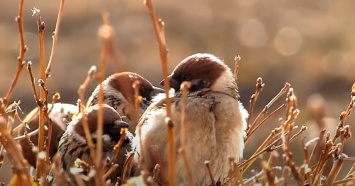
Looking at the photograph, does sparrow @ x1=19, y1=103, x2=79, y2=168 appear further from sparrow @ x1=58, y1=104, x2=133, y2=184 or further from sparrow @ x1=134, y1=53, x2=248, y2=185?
A: sparrow @ x1=134, y1=53, x2=248, y2=185

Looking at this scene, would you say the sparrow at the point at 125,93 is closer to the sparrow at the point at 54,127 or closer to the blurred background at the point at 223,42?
the sparrow at the point at 54,127

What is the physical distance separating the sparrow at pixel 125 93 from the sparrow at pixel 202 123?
49 cm

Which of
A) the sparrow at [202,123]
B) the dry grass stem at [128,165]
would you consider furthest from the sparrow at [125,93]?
the dry grass stem at [128,165]

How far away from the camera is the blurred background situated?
8.45m

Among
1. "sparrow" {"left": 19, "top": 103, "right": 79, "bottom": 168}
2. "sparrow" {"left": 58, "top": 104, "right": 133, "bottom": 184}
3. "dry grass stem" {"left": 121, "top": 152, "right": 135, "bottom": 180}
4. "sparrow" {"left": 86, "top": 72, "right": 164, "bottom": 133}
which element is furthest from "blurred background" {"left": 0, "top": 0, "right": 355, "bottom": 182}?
"dry grass stem" {"left": 121, "top": 152, "right": 135, "bottom": 180}

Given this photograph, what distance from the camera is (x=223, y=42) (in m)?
10.3

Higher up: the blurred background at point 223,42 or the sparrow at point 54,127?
the sparrow at point 54,127

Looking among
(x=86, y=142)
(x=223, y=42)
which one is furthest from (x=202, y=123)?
(x=223, y=42)

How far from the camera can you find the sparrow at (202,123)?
2.62m

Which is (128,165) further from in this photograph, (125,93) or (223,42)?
(223,42)

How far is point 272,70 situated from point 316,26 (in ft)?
7.24

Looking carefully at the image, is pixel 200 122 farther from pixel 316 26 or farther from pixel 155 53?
pixel 316 26

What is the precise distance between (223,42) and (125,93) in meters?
6.95

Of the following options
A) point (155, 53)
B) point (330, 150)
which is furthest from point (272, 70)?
point (330, 150)
